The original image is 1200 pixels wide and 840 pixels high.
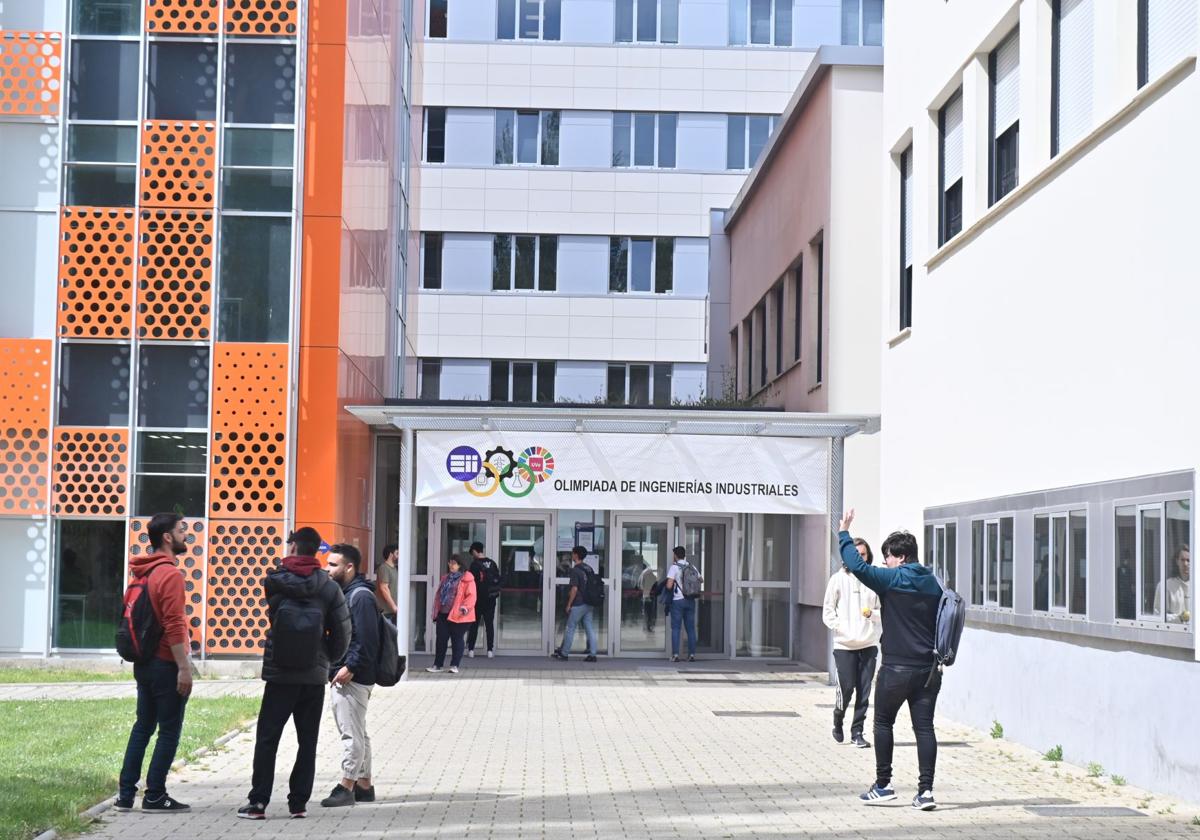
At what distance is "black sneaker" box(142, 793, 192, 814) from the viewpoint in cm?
1063

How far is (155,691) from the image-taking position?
10539 mm

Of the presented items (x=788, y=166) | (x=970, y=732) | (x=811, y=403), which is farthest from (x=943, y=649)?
(x=788, y=166)

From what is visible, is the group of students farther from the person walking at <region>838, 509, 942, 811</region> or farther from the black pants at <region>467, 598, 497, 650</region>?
the black pants at <region>467, 598, 497, 650</region>

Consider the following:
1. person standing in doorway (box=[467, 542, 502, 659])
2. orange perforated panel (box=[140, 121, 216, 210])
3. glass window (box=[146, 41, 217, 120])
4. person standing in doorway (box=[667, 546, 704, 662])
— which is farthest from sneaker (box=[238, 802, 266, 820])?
person standing in doorway (box=[667, 546, 704, 662])

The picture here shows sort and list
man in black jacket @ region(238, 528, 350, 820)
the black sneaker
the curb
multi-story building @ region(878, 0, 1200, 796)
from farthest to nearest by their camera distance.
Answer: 1. multi-story building @ region(878, 0, 1200, 796)
2. the black sneaker
3. man in black jacket @ region(238, 528, 350, 820)
4. the curb

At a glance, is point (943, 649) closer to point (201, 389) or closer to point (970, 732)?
point (970, 732)

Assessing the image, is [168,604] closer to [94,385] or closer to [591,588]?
[94,385]

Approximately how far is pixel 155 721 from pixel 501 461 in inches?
448

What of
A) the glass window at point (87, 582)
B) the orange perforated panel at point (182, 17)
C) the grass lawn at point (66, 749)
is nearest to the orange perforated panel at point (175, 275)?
the orange perforated panel at point (182, 17)

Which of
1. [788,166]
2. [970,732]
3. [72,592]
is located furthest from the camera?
[788,166]

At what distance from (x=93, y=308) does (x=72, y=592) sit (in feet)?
12.1

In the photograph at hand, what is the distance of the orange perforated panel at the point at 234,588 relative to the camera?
2152 centimetres

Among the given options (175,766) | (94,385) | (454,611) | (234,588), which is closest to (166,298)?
(94,385)

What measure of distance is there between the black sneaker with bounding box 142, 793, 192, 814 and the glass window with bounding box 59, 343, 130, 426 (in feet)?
38.6
